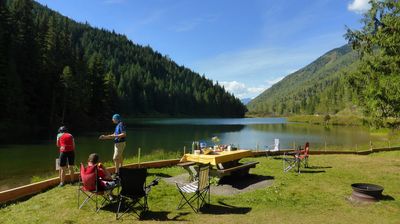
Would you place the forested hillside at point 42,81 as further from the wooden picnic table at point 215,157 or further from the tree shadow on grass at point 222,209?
the tree shadow on grass at point 222,209

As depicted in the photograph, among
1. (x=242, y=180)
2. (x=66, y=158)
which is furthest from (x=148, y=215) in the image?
(x=242, y=180)

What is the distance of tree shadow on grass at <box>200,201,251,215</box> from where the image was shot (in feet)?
29.8

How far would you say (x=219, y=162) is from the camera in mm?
12242

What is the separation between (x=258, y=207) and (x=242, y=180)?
356 cm

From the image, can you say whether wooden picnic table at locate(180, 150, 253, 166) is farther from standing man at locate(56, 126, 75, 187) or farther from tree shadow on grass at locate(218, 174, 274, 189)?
standing man at locate(56, 126, 75, 187)

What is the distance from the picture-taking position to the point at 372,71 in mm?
17203

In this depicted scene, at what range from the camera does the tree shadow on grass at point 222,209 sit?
908cm

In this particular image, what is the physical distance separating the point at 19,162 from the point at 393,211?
75.8ft

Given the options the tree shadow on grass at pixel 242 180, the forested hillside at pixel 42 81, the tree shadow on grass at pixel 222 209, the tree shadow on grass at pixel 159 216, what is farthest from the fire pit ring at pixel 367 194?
the forested hillside at pixel 42 81

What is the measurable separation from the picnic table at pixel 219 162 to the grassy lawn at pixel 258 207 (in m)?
1.21

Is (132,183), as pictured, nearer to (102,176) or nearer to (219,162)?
(102,176)

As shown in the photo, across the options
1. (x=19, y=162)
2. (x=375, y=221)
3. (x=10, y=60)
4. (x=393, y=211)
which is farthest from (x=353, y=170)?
(x=10, y=60)

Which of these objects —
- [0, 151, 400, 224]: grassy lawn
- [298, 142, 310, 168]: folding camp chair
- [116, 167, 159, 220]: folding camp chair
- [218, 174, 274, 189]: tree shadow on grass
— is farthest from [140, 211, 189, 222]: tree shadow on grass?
[298, 142, 310, 168]: folding camp chair

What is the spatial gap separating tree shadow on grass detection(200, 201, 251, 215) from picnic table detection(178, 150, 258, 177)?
2318 millimetres
